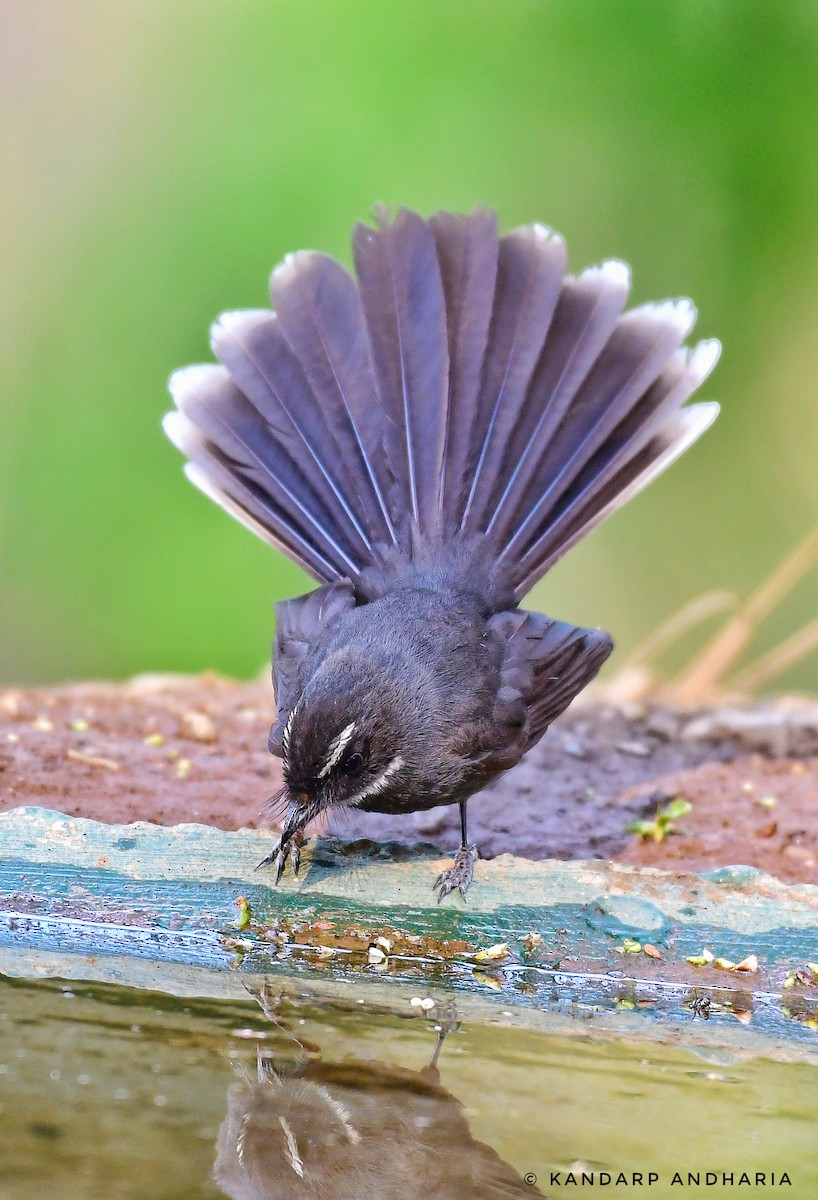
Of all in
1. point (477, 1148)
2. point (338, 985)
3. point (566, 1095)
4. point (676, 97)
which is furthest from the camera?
point (676, 97)

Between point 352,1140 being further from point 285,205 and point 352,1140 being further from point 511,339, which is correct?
point 285,205

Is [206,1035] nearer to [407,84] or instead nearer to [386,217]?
[386,217]

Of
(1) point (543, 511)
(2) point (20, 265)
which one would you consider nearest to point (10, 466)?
(2) point (20, 265)

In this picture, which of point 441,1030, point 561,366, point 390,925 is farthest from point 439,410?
point 441,1030

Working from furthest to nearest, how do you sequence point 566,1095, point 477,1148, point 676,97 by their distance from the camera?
1. point 676,97
2. point 566,1095
3. point 477,1148

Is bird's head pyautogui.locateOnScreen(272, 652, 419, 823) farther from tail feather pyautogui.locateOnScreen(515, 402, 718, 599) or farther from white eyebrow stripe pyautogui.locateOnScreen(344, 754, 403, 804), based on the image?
tail feather pyautogui.locateOnScreen(515, 402, 718, 599)

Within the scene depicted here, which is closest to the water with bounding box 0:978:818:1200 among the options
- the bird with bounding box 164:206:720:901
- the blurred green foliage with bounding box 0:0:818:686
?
the bird with bounding box 164:206:720:901

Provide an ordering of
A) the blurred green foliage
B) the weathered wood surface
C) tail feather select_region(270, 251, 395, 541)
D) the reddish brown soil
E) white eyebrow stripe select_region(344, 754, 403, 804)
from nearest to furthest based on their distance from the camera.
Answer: the weathered wood surface, white eyebrow stripe select_region(344, 754, 403, 804), the reddish brown soil, tail feather select_region(270, 251, 395, 541), the blurred green foliage
